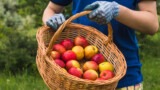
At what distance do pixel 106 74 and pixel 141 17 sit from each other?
13.4 inches

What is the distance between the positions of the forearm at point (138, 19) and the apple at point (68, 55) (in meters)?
0.28

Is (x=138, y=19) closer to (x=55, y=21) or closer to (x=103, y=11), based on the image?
(x=103, y=11)

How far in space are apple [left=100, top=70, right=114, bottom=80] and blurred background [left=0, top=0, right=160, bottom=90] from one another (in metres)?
2.51

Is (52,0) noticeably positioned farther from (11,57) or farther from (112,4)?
(11,57)

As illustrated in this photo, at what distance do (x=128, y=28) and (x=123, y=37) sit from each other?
53 millimetres

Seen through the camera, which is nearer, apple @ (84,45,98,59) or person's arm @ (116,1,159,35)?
person's arm @ (116,1,159,35)

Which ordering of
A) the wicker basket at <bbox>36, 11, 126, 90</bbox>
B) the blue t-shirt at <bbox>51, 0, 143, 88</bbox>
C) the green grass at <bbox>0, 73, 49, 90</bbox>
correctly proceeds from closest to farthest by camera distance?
the wicker basket at <bbox>36, 11, 126, 90</bbox>, the blue t-shirt at <bbox>51, 0, 143, 88</bbox>, the green grass at <bbox>0, 73, 49, 90</bbox>

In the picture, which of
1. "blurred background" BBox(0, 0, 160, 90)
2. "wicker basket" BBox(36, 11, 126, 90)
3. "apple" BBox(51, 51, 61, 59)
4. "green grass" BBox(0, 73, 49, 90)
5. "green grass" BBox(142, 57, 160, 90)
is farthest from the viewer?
"green grass" BBox(142, 57, 160, 90)

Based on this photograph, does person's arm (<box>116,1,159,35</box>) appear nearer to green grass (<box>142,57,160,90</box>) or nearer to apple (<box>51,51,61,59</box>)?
apple (<box>51,51,61,59</box>)

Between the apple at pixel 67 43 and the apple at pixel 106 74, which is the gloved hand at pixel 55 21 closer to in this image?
the apple at pixel 67 43

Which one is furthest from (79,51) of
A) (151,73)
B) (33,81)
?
(151,73)

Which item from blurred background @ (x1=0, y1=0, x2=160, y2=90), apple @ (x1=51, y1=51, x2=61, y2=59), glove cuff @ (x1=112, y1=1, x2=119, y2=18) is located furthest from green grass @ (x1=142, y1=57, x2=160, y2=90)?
glove cuff @ (x1=112, y1=1, x2=119, y2=18)

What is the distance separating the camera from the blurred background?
16.1 ft

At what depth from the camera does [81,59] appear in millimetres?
2365
